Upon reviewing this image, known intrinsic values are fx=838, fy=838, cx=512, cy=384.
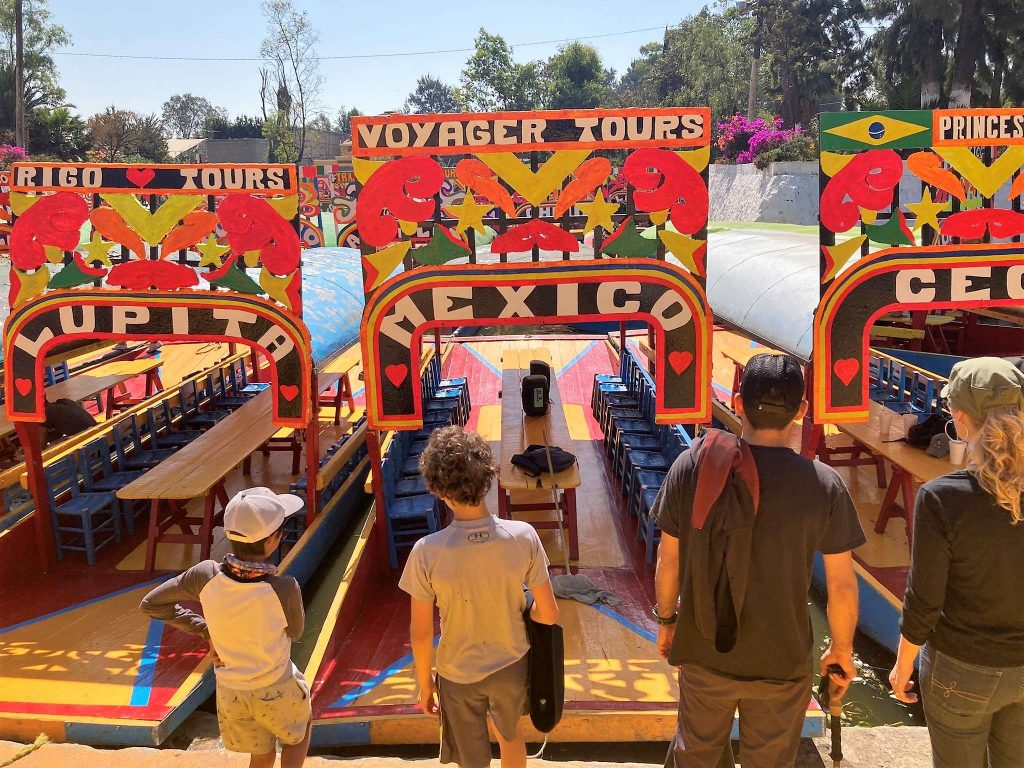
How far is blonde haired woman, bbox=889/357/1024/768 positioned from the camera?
2.60 meters

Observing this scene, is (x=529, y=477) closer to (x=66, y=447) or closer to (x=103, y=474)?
(x=103, y=474)

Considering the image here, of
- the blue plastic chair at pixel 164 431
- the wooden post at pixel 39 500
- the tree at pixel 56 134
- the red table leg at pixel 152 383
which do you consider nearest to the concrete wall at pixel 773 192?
the red table leg at pixel 152 383

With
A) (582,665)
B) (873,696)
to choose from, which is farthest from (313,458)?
(873,696)

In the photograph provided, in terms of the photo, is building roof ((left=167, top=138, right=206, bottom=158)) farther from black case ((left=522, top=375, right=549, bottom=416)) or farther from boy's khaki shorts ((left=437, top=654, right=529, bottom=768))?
boy's khaki shorts ((left=437, top=654, right=529, bottom=768))

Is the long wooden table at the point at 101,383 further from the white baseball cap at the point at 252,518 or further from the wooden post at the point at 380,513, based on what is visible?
the white baseball cap at the point at 252,518

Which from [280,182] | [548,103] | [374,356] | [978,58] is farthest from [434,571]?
[548,103]

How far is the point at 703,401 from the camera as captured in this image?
6.37 metres

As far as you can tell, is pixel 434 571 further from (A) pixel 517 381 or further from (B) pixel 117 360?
(B) pixel 117 360

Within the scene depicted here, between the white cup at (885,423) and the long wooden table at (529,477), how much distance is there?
2817mm

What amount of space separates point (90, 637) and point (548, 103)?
2390 inches

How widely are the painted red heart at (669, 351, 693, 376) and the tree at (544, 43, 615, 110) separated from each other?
191 ft

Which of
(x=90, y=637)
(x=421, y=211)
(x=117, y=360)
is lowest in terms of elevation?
(x=90, y=637)

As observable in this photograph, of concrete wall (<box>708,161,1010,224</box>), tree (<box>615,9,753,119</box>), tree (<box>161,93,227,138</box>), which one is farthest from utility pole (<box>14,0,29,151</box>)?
tree (<box>161,93,227,138</box>)

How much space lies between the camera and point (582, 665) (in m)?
5.78
